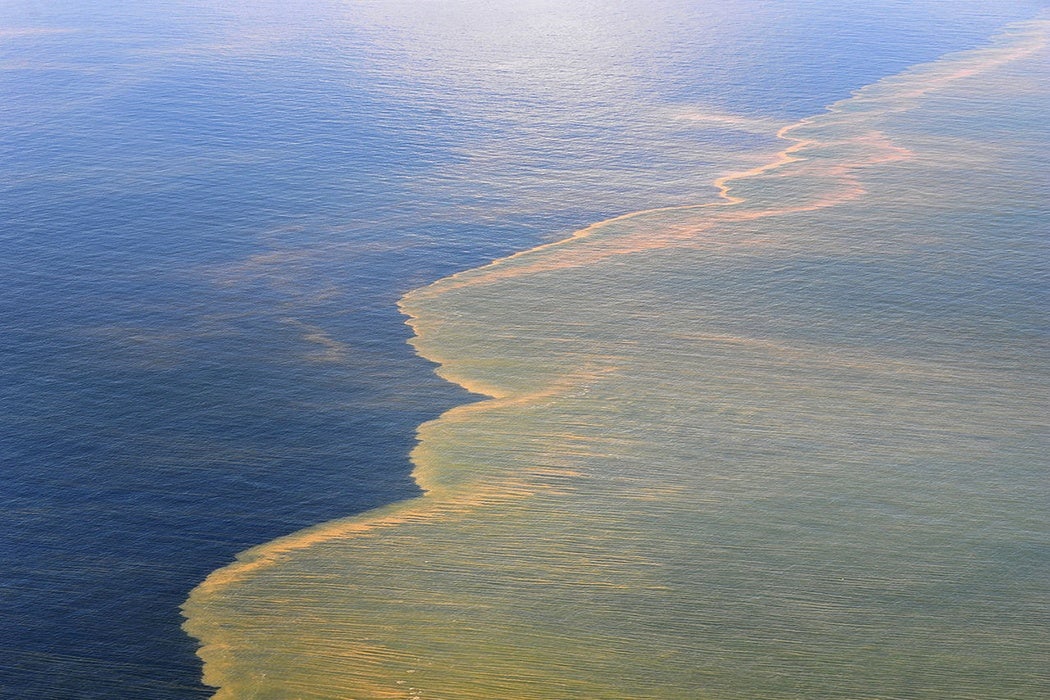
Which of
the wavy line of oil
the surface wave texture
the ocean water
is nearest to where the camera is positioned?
the surface wave texture

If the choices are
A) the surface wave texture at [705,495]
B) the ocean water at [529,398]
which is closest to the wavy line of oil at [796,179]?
the ocean water at [529,398]

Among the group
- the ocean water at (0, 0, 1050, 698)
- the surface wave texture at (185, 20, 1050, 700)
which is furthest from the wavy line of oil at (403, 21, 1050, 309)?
the surface wave texture at (185, 20, 1050, 700)

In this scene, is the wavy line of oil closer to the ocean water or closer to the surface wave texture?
the ocean water

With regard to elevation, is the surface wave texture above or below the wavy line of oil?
below

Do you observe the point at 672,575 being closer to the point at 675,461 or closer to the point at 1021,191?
the point at 675,461

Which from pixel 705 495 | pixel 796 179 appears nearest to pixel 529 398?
pixel 705 495

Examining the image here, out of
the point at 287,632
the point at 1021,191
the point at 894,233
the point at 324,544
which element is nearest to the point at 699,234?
the point at 894,233

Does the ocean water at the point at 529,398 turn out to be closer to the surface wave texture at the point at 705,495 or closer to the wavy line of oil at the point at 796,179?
the surface wave texture at the point at 705,495

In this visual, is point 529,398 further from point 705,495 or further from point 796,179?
point 796,179
